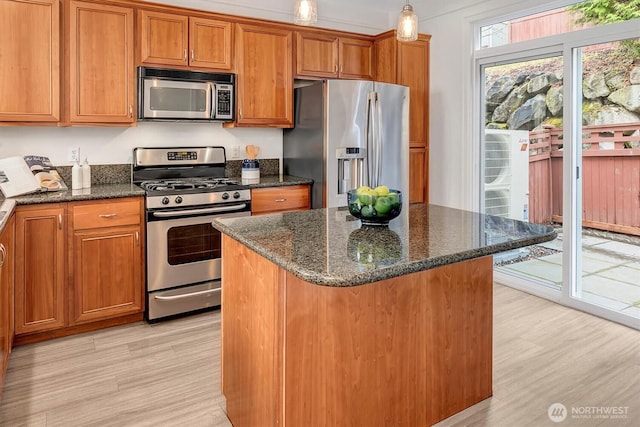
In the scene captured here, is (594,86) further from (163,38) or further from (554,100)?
(163,38)

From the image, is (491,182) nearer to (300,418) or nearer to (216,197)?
(216,197)

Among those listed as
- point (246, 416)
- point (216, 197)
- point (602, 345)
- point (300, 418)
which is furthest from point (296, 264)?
point (602, 345)

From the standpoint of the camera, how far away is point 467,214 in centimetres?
226

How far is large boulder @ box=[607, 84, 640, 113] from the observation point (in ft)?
10.4

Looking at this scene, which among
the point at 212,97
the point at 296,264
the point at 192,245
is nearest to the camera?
the point at 296,264

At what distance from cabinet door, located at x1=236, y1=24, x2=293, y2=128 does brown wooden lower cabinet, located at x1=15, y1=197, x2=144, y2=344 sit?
1.24 meters

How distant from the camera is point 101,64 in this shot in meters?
3.19

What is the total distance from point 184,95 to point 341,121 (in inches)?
48.6

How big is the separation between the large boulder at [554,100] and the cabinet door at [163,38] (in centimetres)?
287

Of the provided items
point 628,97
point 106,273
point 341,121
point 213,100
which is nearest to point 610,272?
point 628,97

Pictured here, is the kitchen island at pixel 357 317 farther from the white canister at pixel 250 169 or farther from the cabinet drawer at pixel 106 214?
the white canister at pixel 250 169

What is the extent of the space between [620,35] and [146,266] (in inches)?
142

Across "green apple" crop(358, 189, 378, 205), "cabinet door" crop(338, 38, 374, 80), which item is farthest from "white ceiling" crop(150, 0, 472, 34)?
"green apple" crop(358, 189, 378, 205)

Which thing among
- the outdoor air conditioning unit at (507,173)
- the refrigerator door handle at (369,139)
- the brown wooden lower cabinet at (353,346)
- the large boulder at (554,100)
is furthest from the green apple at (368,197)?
the outdoor air conditioning unit at (507,173)
